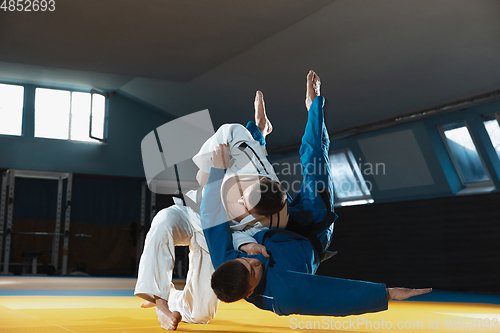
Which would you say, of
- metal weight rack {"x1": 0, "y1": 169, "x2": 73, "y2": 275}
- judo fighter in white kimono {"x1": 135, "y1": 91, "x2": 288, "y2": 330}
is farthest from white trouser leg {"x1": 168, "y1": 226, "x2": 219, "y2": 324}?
metal weight rack {"x1": 0, "y1": 169, "x2": 73, "y2": 275}

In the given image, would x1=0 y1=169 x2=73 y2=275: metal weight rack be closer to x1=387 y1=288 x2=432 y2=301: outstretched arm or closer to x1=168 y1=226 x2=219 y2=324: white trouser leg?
x1=168 y1=226 x2=219 y2=324: white trouser leg

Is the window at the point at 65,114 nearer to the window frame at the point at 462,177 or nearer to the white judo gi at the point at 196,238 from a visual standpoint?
the window frame at the point at 462,177

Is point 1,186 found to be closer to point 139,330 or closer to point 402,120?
point 402,120

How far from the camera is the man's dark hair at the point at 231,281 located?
1575 mm

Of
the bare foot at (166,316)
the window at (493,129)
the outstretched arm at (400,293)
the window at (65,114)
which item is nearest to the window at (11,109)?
the window at (65,114)

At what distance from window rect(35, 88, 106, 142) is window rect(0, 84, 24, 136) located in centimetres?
32

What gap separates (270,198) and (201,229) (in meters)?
0.49

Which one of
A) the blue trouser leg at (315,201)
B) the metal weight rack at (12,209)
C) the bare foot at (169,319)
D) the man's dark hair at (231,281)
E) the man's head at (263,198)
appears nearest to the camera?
the man's dark hair at (231,281)

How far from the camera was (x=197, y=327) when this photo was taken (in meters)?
2.16

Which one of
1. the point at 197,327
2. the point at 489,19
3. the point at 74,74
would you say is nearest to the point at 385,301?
the point at 197,327

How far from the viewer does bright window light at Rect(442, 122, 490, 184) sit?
7668 millimetres

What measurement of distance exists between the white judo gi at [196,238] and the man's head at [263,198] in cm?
11

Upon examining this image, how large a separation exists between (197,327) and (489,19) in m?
4.85

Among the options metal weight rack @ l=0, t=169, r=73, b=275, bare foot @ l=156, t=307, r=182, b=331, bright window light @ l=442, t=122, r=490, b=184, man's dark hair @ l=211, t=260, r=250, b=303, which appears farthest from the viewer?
metal weight rack @ l=0, t=169, r=73, b=275
